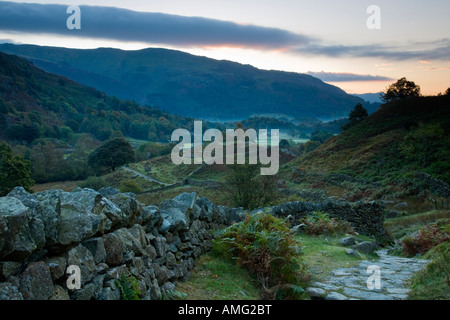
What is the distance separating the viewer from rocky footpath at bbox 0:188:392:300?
3.74 meters

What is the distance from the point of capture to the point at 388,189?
4512 centimetres

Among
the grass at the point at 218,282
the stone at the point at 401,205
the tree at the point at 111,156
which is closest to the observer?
the grass at the point at 218,282

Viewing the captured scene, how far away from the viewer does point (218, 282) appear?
723 centimetres

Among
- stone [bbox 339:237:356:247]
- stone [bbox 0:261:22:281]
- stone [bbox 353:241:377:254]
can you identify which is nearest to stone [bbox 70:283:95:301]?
stone [bbox 0:261:22:281]

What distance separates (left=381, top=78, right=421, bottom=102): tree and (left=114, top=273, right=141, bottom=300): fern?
325 feet

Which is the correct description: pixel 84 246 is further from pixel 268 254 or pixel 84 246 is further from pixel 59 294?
pixel 268 254

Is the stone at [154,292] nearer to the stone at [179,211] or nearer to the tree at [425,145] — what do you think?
the stone at [179,211]

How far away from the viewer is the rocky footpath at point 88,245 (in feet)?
12.3

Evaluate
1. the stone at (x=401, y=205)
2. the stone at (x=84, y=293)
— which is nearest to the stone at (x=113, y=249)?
the stone at (x=84, y=293)

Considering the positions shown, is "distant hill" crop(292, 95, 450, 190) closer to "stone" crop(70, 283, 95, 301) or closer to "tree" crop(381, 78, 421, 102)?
"tree" crop(381, 78, 421, 102)

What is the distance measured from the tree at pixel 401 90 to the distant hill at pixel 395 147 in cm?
778

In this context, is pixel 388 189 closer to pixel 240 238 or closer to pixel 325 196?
pixel 325 196
